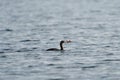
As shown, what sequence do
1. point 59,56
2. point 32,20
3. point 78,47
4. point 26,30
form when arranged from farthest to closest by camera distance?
1. point 32,20
2. point 26,30
3. point 78,47
4. point 59,56

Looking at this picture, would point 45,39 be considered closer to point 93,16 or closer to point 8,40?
point 8,40

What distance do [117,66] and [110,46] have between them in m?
8.45

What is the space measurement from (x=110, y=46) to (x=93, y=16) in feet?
104

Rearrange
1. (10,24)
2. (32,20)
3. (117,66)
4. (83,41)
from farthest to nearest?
(32,20) → (10,24) → (83,41) → (117,66)

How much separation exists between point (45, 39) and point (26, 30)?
24.1 ft

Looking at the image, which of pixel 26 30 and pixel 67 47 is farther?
pixel 26 30

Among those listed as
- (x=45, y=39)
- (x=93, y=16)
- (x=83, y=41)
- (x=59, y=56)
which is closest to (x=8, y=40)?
(x=45, y=39)

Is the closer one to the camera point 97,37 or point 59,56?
point 59,56

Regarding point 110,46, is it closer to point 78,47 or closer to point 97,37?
point 78,47

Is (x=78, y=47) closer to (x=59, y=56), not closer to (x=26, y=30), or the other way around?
(x=59, y=56)

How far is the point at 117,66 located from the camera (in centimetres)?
3516

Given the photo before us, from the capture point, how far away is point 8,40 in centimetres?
4788

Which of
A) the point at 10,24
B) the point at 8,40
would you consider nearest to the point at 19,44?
the point at 8,40

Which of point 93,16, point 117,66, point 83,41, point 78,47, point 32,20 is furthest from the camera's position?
point 93,16
